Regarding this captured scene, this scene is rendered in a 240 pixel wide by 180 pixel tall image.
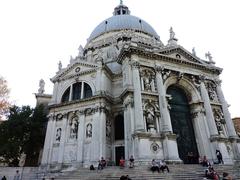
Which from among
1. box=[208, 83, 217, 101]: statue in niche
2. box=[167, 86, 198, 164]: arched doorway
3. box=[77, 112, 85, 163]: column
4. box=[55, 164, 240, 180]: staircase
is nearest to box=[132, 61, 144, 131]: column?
box=[55, 164, 240, 180]: staircase

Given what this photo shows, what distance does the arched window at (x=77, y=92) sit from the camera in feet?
72.0

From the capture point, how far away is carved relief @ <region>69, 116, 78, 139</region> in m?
20.2

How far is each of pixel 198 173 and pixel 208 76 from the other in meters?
12.2

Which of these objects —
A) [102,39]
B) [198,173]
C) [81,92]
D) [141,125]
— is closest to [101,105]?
[81,92]

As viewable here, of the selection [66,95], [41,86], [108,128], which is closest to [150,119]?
[108,128]

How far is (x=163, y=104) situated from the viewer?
680 inches

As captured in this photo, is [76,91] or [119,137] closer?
[119,137]

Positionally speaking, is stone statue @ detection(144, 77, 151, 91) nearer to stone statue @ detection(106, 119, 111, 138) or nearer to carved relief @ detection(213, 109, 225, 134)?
stone statue @ detection(106, 119, 111, 138)

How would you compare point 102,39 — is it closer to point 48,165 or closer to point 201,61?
point 201,61

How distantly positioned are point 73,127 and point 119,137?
4653 mm

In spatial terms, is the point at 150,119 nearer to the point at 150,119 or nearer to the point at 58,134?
the point at 150,119

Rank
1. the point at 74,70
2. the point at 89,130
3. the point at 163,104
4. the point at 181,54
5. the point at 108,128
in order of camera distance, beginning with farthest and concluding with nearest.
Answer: the point at 74,70
the point at 181,54
the point at 108,128
the point at 89,130
the point at 163,104

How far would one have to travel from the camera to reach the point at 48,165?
62.3 ft

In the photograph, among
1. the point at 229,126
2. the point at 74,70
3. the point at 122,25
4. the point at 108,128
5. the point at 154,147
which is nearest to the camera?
the point at 154,147
